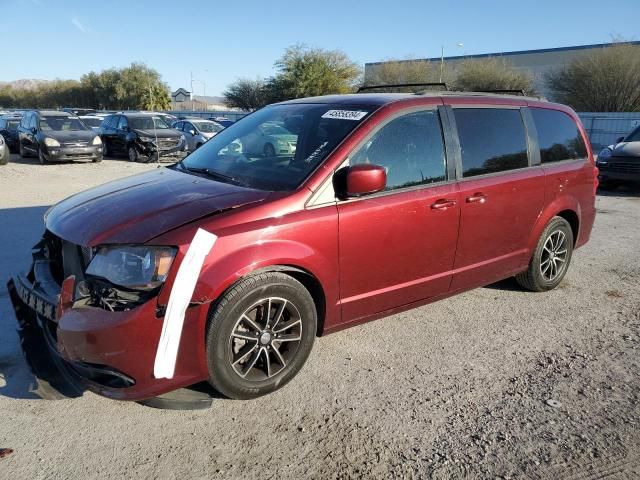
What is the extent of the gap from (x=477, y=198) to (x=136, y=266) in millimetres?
2603

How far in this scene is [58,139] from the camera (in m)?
16.2

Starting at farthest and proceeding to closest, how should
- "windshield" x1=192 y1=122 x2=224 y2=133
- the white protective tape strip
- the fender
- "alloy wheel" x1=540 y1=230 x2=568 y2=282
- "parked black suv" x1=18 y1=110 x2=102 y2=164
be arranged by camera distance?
"windshield" x1=192 y1=122 x2=224 y2=133
"parked black suv" x1=18 y1=110 x2=102 y2=164
"alloy wheel" x1=540 y1=230 x2=568 y2=282
the fender
the white protective tape strip

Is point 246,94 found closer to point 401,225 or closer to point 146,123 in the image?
point 146,123

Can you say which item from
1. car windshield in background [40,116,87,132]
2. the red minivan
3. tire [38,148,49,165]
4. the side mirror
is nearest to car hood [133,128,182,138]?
A: car windshield in background [40,116,87,132]

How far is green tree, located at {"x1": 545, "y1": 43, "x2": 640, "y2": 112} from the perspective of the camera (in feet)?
103

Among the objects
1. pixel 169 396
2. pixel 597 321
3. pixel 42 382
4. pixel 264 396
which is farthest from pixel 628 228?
pixel 42 382

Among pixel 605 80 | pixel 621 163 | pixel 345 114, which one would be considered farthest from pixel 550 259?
pixel 605 80

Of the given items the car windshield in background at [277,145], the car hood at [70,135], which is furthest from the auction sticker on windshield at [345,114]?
the car hood at [70,135]

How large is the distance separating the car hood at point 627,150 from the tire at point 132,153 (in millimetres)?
14223

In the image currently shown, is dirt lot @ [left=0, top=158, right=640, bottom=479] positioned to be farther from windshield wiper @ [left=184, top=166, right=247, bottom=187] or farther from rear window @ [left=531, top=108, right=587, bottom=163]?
rear window @ [left=531, top=108, right=587, bottom=163]

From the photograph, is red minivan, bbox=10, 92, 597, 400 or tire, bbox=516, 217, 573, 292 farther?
tire, bbox=516, 217, 573, 292

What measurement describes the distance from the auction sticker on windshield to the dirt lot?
1.69 meters

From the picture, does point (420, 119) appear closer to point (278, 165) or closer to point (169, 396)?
point (278, 165)

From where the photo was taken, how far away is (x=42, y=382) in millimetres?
2910
